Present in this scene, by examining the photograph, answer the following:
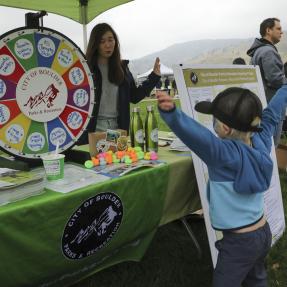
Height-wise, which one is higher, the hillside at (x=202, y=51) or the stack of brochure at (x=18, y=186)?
the hillside at (x=202, y=51)

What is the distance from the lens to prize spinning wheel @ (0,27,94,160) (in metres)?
1.23

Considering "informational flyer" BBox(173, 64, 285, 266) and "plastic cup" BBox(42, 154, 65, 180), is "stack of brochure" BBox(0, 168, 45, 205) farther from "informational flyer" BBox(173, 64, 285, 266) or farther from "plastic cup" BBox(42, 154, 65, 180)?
"informational flyer" BBox(173, 64, 285, 266)

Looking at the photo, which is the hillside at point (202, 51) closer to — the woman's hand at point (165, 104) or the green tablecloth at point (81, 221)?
the green tablecloth at point (81, 221)

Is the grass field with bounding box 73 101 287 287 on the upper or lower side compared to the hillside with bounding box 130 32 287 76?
lower

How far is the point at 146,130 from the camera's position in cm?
171

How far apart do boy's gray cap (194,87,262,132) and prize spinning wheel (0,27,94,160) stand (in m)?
0.61

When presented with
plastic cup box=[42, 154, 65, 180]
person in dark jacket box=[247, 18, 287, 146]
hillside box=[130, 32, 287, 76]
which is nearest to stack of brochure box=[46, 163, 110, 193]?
plastic cup box=[42, 154, 65, 180]

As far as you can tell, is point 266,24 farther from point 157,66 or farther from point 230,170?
point 230,170

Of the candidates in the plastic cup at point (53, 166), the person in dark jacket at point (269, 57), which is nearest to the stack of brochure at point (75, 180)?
the plastic cup at point (53, 166)

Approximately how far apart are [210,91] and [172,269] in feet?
3.42

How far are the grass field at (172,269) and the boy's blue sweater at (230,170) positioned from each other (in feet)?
2.70

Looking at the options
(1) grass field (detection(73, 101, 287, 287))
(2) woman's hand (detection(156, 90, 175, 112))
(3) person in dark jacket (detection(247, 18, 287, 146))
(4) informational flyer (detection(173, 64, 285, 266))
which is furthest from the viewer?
(3) person in dark jacket (detection(247, 18, 287, 146))

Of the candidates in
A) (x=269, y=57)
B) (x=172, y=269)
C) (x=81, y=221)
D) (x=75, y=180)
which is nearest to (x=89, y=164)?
(x=75, y=180)

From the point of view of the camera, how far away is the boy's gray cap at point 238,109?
109cm
